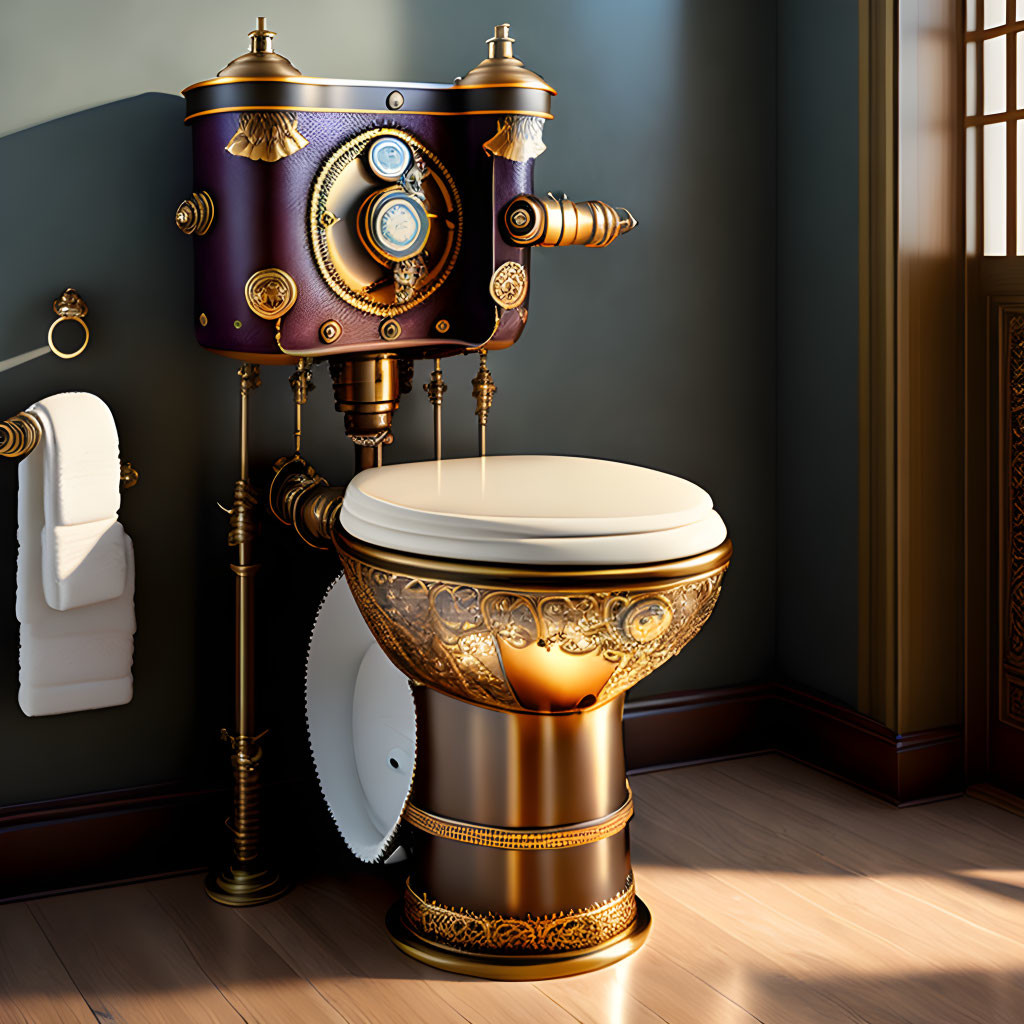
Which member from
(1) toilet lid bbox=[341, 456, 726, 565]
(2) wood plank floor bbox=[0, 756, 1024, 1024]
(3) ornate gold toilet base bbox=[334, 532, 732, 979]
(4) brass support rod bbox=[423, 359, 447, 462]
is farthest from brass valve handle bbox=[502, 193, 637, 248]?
(2) wood plank floor bbox=[0, 756, 1024, 1024]

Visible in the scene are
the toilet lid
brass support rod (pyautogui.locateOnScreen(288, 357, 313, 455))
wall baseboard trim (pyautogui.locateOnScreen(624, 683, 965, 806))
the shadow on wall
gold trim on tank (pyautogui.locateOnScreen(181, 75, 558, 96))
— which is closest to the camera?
the toilet lid

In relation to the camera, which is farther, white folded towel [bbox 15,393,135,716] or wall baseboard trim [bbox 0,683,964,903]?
wall baseboard trim [bbox 0,683,964,903]

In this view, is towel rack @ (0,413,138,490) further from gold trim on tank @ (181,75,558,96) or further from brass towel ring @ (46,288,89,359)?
gold trim on tank @ (181,75,558,96)

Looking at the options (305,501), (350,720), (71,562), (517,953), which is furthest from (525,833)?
(71,562)

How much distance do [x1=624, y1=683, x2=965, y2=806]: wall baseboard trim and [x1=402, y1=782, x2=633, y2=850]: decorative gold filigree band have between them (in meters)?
0.59

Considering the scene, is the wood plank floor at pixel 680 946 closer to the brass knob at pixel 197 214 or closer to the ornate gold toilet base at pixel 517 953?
the ornate gold toilet base at pixel 517 953

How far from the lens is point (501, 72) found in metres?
1.67

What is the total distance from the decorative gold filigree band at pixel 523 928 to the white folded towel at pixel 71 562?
0.51 meters

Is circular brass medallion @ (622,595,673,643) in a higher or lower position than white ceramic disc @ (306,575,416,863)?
higher

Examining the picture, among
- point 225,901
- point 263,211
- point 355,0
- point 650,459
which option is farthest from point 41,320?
point 650,459

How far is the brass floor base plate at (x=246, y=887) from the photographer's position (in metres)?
1.67

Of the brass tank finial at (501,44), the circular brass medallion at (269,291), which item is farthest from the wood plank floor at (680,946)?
the brass tank finial at (501,44)

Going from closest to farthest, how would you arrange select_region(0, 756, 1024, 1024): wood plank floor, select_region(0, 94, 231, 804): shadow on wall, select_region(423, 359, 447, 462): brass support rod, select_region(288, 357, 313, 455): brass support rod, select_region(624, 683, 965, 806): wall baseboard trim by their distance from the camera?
select_region(0, 756, 1024, 1024): wood plank floor, select_region(0, 94, 231, 804): shadow on wall, select_region(288, 357, 313, 455): brass support rod, select_region(423, 359, 447, 462): brass support rod, select_region(624, 683, 965, 806): wall baseboard trim

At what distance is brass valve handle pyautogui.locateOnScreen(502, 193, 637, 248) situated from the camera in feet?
5.58
